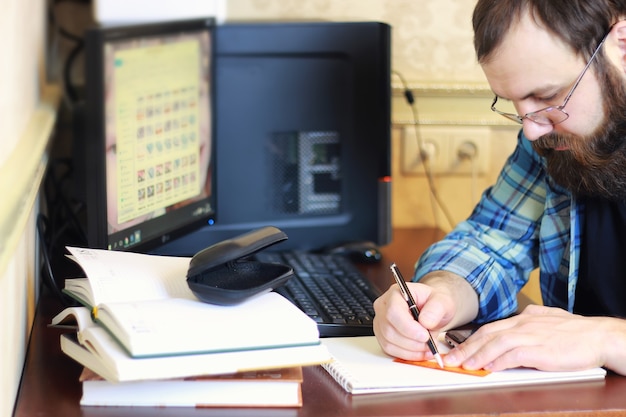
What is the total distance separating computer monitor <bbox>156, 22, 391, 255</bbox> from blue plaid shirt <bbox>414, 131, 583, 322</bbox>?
262 mm

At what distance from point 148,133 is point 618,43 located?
0.68 meters

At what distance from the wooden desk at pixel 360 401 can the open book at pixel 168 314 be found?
7 centimetres

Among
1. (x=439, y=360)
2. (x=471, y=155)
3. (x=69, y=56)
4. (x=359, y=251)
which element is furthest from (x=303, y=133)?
(x=439, y=360)

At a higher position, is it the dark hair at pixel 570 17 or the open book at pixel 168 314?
the dark hair at pixel 570 17

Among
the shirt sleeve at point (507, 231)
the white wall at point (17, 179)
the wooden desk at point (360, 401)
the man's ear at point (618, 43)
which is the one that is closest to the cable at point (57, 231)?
the white wall at point (17, 179)

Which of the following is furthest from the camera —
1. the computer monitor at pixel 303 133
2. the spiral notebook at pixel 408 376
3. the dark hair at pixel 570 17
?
the computer monitor at pixel 303 133

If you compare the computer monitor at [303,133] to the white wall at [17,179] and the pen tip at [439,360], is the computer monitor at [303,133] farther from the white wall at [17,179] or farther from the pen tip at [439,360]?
the pen tip at [439,360]

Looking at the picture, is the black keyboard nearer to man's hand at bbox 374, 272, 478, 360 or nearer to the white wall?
man's hand at bbox 374, 272, 478, 360

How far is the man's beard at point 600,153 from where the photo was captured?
130 centimetres

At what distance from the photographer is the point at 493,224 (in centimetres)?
159

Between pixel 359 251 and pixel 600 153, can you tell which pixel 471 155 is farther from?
pixel 600 153

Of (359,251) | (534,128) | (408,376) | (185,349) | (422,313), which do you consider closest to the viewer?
(185,349)

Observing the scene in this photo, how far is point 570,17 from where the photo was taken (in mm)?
1254

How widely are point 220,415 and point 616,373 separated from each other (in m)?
0.49
